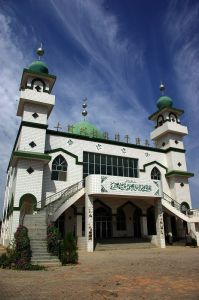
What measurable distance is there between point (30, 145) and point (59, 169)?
142 inches

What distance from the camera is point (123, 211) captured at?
26625 mm

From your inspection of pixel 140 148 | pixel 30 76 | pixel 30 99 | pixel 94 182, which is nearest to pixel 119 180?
pixel 94 182

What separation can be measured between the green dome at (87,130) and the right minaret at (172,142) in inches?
300

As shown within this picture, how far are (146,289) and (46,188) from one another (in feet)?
55.1

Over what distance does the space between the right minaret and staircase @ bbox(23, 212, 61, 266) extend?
17483mm

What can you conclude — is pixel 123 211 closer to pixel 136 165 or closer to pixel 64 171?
pixel 136 165

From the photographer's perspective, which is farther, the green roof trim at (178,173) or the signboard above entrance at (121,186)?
the green roof trim at (178,173)

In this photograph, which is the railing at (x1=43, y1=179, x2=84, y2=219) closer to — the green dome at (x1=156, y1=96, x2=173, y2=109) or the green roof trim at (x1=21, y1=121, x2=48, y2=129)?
the green roof trim at (x1=21, y1=121, x2=48, y2=129)

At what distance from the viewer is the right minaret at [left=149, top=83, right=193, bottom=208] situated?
2986 centimetres

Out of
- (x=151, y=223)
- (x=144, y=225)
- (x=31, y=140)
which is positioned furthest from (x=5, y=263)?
(x=151, y=223)

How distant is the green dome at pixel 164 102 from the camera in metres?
33.6

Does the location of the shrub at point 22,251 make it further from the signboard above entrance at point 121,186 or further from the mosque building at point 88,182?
the signboard above entrance at point 121,186

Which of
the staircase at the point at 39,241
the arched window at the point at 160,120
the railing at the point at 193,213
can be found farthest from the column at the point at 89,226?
the arched window at the point at 160,120

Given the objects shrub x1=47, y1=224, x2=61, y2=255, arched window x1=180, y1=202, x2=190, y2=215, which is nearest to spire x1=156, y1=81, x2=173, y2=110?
arched window x1=180, y1=202, x2=190, y2=215
